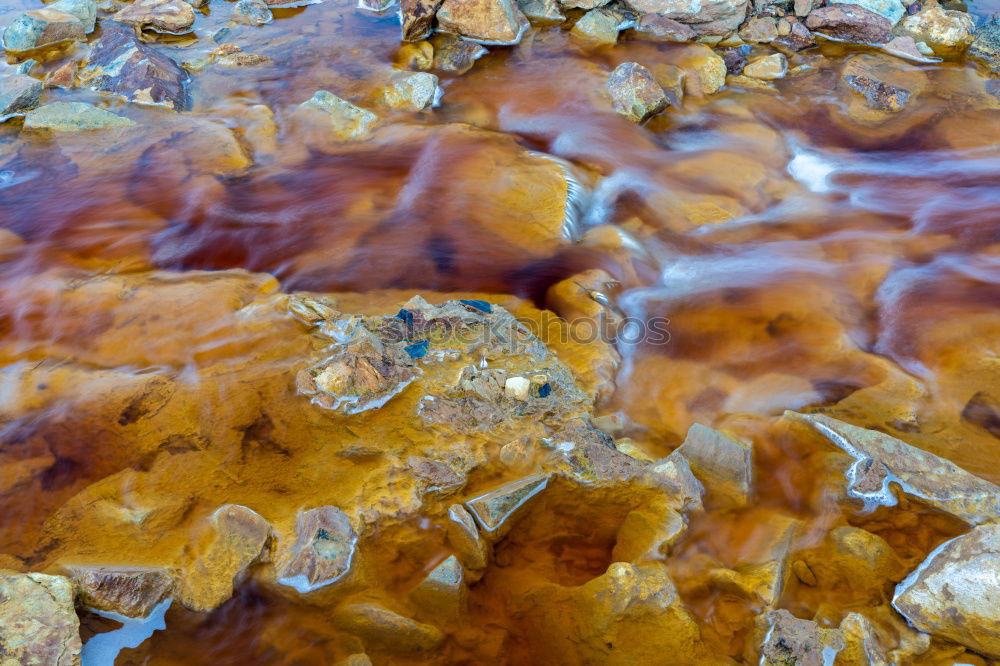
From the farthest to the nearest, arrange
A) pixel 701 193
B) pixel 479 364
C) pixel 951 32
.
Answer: pixel 951 32 → pixel 701 193 → pixel 479 364

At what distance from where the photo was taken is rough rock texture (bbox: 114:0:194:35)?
7109 millimetres

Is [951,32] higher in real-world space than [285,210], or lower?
higher

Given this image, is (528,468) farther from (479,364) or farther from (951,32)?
(951,32)

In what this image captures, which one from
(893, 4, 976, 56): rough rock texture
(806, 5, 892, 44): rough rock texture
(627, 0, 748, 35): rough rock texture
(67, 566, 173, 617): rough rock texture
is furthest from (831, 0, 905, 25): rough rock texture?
(67, 566, 173, 617): rough rock texture

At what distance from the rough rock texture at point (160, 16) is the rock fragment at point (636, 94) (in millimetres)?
4527

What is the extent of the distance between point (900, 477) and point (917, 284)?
1853mm

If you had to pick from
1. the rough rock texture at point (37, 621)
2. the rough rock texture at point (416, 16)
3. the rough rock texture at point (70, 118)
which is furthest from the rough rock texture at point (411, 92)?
the rough rock texture at point (37, 621)

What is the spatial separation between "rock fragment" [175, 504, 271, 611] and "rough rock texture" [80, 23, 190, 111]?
4.57 meters

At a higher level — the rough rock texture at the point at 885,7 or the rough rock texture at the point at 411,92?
the rough rock texture at the point at 885,7

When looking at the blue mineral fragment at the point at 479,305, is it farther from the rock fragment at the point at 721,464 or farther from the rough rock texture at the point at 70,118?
the rough rock texture at the point at 70,118

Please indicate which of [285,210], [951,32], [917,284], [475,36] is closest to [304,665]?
[285,210]

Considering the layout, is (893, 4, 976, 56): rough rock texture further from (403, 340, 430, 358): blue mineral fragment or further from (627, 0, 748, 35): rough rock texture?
(403, 340, 430, 358): blue mineral fragment

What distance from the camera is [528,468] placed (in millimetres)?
3008

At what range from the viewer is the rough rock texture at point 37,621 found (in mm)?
2191
